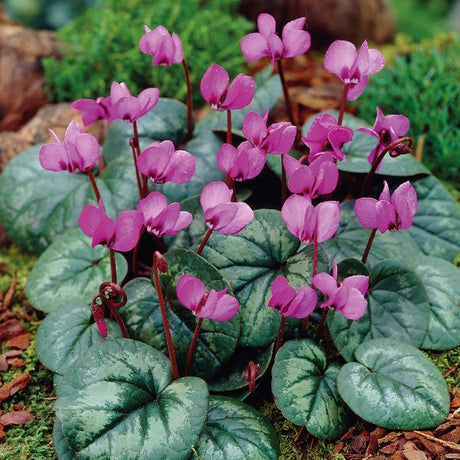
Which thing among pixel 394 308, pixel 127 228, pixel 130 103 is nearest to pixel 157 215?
pixel 127 228

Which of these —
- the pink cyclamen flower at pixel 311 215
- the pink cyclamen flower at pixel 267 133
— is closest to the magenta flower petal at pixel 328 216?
the pink cyclamen flower at pixel 311 215

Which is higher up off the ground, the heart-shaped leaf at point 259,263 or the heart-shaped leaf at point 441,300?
the heart-shaped leaf at point 259,263

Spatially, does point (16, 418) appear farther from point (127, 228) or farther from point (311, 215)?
point (311, 215)

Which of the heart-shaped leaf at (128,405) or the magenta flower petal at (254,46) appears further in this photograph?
the magenta flower petal at (254,46)

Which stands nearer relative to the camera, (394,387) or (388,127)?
(394,387)

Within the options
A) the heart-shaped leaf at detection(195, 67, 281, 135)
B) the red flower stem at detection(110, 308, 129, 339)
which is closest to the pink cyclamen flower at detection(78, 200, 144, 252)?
the red flower stem at detection(110, 308, 129, 339)

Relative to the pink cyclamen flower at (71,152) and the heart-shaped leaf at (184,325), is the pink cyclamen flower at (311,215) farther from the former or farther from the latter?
the pink cyclamen flower at (71,152)

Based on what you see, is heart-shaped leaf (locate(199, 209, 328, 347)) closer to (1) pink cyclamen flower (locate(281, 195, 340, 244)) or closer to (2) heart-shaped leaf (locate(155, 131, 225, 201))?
(1) pink cyclamen flower (locate(281, 195, 340, 244))
